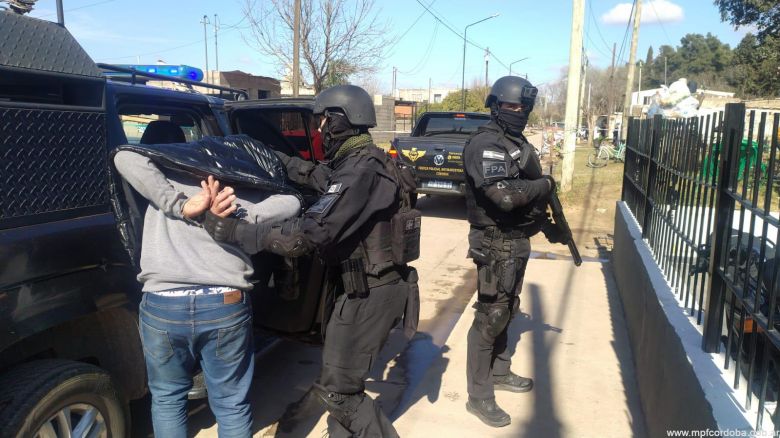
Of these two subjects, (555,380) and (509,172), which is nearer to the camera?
(509,172)

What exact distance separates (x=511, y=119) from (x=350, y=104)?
3.85ft

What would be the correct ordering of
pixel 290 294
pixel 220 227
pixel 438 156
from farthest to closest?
pixel 438 156 < pixel 290 294 < pixel 220 227

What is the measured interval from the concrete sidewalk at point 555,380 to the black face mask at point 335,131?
1.64 meters

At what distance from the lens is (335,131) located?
258 cm

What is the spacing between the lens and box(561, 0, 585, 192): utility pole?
35.6ft

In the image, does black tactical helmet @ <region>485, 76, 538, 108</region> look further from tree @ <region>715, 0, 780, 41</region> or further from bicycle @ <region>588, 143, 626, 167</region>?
tree @ <region>715, 0, 780, 41</region>

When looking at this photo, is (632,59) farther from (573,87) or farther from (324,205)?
(324,205)

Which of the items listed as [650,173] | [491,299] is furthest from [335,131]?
[650,173]

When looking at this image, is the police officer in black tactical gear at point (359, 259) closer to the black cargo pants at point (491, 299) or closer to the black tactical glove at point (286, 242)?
the black tactical glove at point (286, 242)

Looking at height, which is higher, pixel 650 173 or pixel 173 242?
pixel 650 173

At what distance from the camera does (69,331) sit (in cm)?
241

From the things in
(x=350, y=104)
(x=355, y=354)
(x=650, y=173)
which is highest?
(x=350, y=104)

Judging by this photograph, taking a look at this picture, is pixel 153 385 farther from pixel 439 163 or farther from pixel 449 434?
pixel 439 163

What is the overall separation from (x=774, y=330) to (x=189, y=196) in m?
2.03
